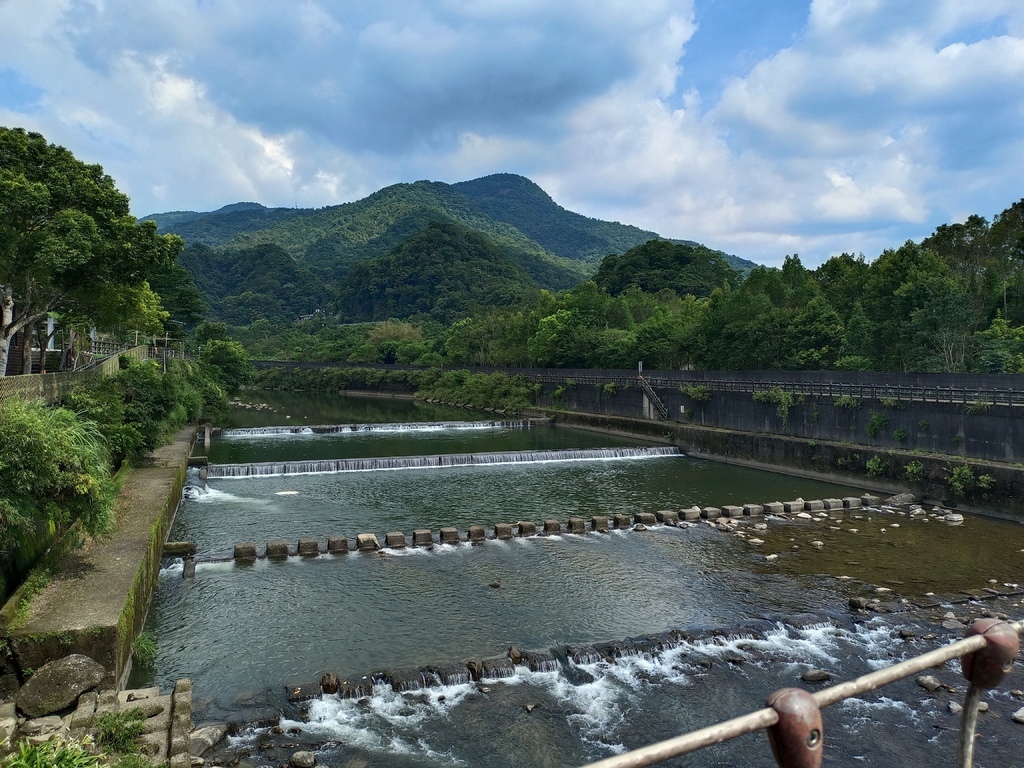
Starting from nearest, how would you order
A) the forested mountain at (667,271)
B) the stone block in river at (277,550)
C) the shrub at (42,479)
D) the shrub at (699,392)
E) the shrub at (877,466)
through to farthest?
1. the shrub at (42,479)
2. the stone block in river at (277,550)
3. the shrub at (877,466)
4. the shrub at (699,392)
5. the forested mountain at (667,271)

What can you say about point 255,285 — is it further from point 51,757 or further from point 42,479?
point 51,757

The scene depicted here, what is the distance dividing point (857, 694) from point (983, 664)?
0.51 metres

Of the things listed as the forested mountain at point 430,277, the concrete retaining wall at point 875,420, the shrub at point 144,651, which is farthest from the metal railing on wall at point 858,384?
the forested mountain at point 430,277

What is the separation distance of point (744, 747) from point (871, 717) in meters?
2.02

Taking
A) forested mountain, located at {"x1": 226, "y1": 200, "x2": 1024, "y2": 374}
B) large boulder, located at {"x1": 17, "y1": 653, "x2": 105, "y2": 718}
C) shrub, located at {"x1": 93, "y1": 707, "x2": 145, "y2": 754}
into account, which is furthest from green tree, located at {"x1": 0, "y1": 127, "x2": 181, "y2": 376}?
forested mountain, located at {"x1": 226, "y1": 200, "x2": 1024, "y2": 374}

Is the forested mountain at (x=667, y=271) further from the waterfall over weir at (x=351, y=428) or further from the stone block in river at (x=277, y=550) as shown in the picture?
the stone block in river at (x=277, y=550)

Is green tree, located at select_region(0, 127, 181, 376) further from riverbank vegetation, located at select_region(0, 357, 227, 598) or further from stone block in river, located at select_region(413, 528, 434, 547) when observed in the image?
stone block in river, located at select_region(413, 528, 434, 547)

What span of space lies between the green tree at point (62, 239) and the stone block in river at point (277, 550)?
814 centimetres

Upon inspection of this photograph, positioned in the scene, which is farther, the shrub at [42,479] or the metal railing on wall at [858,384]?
the metal railing on wall at [858,384]

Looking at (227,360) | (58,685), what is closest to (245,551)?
(58,685)

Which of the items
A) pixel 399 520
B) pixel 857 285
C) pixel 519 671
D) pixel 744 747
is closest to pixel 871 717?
pixel 744 747

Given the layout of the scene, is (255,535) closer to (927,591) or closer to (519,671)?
(519,671)

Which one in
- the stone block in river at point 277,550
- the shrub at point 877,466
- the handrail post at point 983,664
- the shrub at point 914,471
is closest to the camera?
the handrail post at point 983,664

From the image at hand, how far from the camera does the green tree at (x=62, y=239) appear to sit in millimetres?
15406
